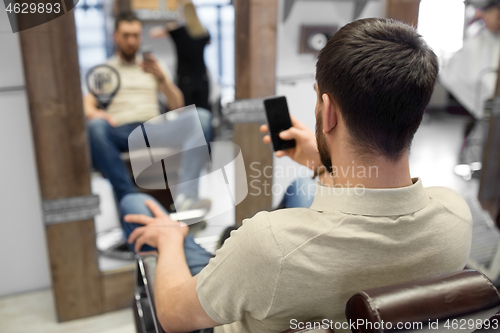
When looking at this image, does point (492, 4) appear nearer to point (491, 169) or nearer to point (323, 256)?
point (491, 169)

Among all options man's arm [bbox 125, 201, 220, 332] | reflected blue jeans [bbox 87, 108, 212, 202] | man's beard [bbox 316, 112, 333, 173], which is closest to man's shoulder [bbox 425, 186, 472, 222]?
man's beard [bbox 316, 112, 333, 173]

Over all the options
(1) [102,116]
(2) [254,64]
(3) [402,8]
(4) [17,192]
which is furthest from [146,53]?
(3) [402,8]

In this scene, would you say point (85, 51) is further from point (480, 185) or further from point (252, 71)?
point (480, 185)

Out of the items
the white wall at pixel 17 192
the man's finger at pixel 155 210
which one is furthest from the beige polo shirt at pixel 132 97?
the man's finger at pixel 155 210

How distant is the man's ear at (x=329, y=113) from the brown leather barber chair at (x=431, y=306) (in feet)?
1.16

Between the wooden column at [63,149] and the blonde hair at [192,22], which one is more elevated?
the blonde hair at [192,22]

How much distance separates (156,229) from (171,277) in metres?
0.25

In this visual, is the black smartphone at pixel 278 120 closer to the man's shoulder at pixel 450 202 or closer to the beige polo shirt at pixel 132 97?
the man's shoulder at pixel 450 202

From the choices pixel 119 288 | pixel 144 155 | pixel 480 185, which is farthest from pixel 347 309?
pixel 480 185

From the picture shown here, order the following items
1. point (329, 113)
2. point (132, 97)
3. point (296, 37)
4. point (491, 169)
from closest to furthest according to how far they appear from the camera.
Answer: point (329, 113) < point (132, 97) < point (296, 37) < point (491, 169)

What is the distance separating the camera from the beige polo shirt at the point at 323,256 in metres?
0.85

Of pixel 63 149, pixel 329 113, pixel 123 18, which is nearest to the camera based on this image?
pixel 329 113

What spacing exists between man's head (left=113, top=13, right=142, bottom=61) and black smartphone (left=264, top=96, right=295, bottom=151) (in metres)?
1.23

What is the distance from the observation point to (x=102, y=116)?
7.01 feet
